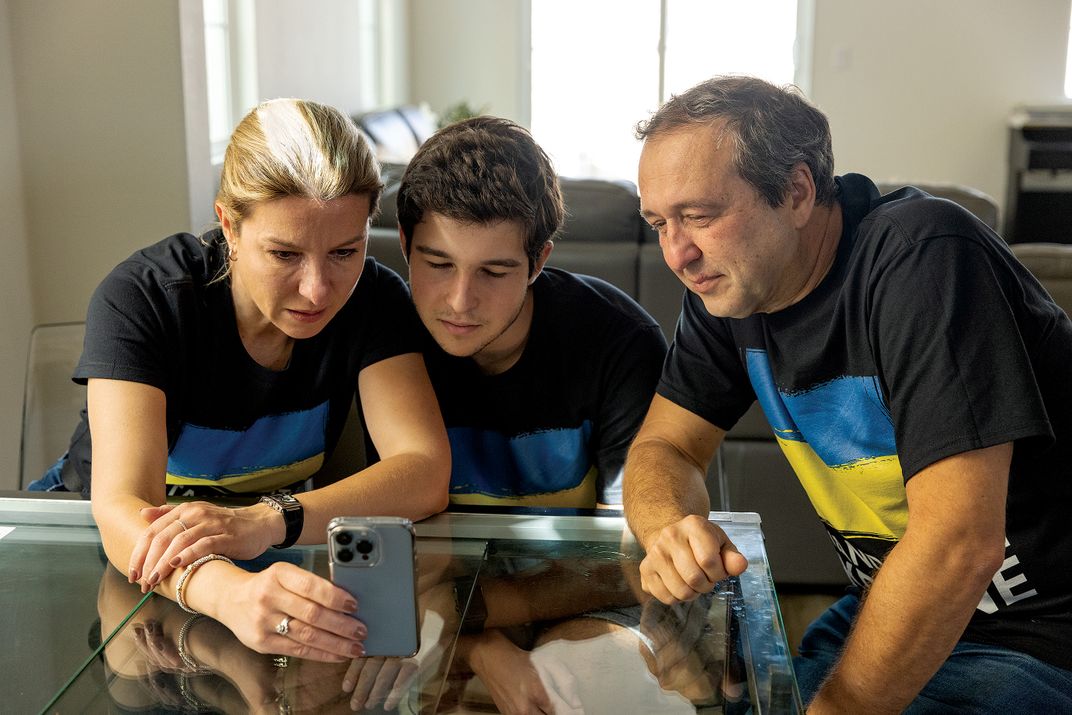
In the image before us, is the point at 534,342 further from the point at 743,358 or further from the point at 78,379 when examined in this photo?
the point at 78,379

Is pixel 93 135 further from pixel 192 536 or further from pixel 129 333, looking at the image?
pixel 192 536

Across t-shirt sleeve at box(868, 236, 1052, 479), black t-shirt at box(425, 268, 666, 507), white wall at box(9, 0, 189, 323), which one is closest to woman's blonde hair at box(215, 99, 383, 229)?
black t-shirt at box(425, 268, 666, 507)

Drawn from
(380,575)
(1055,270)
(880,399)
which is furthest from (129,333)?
(1055,270)

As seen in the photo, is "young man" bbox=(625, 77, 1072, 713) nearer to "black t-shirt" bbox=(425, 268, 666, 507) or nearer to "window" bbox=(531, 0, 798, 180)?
"black t-shirt" bbox=(425, 268, 666, 507)

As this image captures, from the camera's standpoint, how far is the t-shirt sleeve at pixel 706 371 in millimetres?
1447

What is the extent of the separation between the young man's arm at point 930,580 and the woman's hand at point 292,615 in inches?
21.7

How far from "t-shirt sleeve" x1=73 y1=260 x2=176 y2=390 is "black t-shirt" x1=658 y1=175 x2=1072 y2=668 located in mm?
699

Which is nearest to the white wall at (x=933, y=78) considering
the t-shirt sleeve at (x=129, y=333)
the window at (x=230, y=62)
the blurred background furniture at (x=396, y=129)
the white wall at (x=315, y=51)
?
the blurred background furniture at (x=396, y=129)

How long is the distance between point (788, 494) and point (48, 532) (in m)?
1.71

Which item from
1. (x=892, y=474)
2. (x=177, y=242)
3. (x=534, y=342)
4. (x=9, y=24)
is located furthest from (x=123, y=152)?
(x=892, y=474)

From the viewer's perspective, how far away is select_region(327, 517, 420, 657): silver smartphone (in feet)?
2.92

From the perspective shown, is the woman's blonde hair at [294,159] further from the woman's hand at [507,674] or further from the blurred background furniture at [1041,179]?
the blurred background furniture at [1041,179]

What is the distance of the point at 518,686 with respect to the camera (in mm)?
914

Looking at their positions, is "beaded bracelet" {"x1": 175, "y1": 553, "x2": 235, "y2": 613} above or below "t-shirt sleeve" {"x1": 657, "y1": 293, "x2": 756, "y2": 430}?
below
